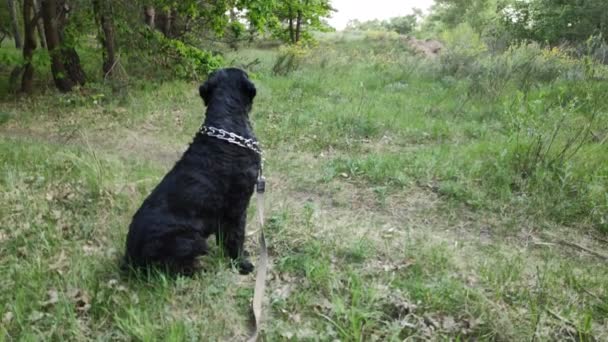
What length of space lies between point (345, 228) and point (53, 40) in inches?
324

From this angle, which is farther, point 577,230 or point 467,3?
point 467,3

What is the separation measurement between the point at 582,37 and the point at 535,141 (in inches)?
744

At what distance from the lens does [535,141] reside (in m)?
4.83

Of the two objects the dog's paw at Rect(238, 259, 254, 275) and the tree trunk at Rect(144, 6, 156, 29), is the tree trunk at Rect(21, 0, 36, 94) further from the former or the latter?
the dog's paw at Rect(238, 259, 254, 275)

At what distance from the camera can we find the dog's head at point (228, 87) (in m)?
3.19

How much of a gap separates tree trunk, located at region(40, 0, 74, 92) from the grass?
1.64 meters

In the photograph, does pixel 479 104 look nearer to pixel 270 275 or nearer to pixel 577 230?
pixel 577 230

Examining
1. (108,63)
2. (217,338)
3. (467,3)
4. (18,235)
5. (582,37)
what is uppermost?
(467,3)

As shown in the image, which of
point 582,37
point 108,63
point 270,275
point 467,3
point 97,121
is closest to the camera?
point 270,275

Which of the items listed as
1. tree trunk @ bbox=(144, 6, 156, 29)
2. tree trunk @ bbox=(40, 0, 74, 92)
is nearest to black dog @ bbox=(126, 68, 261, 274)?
tree trunk @ bbox=(40, 0, 74, 92)

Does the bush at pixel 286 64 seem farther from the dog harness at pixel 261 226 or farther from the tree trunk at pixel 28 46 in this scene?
the dog harness at pixel 261 226

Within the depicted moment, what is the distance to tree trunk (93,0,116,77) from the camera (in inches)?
321

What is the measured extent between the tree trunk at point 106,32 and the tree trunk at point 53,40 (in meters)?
0.85

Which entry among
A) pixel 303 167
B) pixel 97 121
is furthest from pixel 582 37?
pixel 97 121
